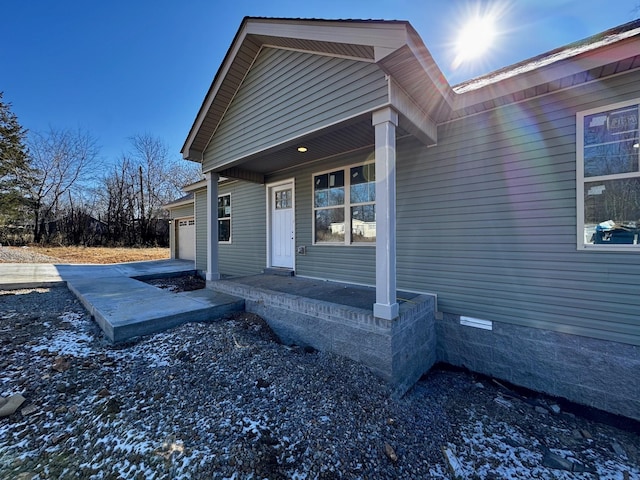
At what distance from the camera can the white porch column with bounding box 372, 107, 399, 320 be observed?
9.68 ft

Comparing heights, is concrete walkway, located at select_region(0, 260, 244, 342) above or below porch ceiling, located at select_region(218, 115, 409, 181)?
below

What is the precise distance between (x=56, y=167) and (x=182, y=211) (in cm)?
1505

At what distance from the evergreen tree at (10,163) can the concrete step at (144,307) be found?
46.1 feet

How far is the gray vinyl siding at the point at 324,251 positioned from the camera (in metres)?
4.89

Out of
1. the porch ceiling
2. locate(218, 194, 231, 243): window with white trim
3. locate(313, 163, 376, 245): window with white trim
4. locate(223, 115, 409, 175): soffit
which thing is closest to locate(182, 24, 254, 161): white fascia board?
the porch ceiling

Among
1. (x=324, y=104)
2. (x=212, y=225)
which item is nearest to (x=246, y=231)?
(x=212, y=225)

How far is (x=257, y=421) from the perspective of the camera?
7.30 feet

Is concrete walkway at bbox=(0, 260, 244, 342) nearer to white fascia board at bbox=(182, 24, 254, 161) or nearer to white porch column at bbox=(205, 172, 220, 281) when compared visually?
white porch column at bbox=(205, 172, 220, 281)

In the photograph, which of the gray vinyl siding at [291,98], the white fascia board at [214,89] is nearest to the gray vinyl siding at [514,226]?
the gray vinyl siding at [291,98]

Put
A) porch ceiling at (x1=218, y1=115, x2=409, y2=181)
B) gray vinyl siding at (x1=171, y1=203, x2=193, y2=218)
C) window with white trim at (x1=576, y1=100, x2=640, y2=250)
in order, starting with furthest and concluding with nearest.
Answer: gray vinyl siding at (x1=171, y1=203, x2=193, y2=218)
porch ceiling at (x1=218, y1=115, x2=409, y2=181)
window with white trim at (x1=576, y1=100, x2=640, y2=250)

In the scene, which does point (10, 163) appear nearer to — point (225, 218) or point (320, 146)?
point (225, 218)

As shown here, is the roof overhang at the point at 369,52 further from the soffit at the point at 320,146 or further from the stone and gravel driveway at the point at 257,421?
the stone and gravel driveway at the point at 257,421

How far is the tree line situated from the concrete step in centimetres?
1520

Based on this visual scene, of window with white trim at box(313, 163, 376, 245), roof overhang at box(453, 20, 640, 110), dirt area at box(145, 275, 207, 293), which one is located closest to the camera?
roof overhang at box(453, 20, 640, 110)
